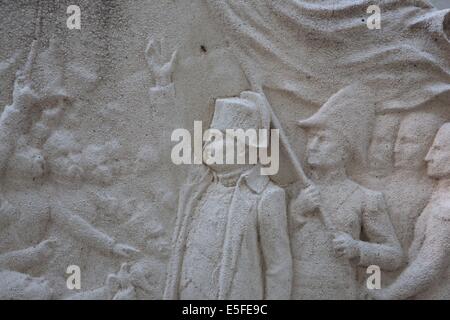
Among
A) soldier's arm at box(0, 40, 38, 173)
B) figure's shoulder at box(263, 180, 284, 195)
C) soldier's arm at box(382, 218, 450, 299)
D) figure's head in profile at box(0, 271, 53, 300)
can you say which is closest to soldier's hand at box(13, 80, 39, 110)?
soldier's arm at box(0, 40, 38, 173)

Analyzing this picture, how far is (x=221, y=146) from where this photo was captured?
9.62 ft

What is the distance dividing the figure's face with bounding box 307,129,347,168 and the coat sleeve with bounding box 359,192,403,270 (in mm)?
235

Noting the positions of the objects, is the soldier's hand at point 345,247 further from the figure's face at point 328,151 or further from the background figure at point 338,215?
the figure's face at point 328,151

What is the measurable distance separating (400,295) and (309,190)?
0.68m

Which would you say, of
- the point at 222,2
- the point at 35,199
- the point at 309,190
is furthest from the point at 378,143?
the point at 35,199

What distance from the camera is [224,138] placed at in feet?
9.69

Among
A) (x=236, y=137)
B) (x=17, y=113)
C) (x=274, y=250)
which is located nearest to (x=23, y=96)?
(x=17, y=113)

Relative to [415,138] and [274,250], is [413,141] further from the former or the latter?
[274,250]

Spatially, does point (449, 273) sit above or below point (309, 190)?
below

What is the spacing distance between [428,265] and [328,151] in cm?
73

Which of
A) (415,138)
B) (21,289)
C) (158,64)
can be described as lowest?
(21,289)

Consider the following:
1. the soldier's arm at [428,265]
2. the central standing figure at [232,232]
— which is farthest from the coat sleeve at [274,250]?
the soldier's arm at [428,265]
